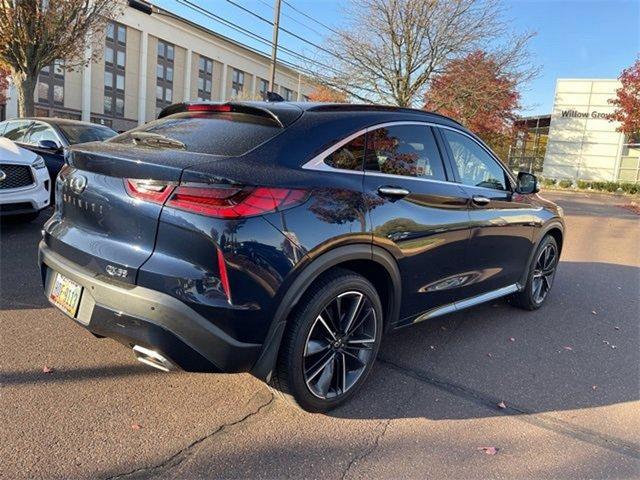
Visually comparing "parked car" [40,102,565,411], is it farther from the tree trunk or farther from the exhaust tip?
the tree trunk

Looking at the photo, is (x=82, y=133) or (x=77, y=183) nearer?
(x=77, y=183)

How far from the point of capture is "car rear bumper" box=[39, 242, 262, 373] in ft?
7.97

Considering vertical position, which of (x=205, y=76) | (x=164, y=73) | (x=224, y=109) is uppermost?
(x=205, y=76)

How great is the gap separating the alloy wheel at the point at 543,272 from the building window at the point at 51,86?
1733 inches

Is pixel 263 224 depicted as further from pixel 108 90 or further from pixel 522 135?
pixel 108 90

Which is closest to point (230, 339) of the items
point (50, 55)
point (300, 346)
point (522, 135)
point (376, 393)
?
point (300, 346)

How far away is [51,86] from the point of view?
41719 mm

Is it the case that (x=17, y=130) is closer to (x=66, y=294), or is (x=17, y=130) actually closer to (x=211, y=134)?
(x=66, y=294)

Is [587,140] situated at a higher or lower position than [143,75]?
lower

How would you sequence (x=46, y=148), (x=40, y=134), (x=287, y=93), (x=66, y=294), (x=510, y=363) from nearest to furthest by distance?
(x=66, y=294)
(x=510, y=363)
(x=46, y=148)
(x=40, y=134)
(x=287, y=93)

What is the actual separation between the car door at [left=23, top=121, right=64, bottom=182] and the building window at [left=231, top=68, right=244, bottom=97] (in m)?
54.0

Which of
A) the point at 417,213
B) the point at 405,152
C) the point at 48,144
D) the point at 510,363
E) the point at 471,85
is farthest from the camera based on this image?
the point at 471,85

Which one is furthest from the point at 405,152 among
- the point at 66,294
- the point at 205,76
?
the point at 205,76

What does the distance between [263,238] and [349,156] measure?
2.89ft
